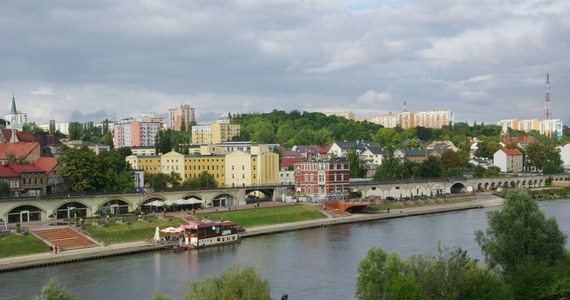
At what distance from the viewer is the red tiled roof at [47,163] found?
7681 cm

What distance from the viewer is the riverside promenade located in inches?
1980

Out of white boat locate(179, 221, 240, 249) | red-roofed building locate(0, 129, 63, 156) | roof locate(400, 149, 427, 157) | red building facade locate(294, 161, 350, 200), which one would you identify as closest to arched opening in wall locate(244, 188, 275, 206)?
red building facade locate(294, 161, 350, 200)

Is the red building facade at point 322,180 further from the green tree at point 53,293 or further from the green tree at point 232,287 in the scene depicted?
the green tree at point 53,293

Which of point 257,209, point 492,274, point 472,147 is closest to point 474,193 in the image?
point 257,209

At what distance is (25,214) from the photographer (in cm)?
6469

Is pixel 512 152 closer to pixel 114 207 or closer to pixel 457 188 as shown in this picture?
pixel 457 188

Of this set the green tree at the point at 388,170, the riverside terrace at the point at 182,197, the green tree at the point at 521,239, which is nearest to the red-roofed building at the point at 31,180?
the riverside terrace at the point at 182,197

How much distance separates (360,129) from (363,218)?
4712 inches

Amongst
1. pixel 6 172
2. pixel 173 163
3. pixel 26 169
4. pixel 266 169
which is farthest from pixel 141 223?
pixel 173 163

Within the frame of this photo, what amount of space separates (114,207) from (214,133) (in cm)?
11182

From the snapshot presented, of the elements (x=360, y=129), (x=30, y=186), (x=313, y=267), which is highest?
(x=360, y=129)

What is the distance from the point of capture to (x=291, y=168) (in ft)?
368

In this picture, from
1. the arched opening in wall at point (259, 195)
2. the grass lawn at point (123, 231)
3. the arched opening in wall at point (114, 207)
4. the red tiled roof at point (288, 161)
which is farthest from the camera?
the red tiled roof at point (288, 161)

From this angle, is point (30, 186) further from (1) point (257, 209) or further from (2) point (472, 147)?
(2) point (472, 147)
